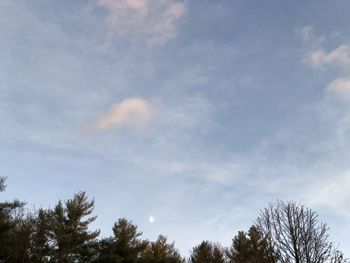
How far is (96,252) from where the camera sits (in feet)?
109

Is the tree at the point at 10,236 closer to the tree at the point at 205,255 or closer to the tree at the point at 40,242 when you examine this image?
the tree at the point at 40,242

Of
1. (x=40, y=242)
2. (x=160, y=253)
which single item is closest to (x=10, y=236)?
(x=40, y=242)

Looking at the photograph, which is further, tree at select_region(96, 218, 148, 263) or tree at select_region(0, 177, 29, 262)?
tree at select_region(96, 218, 148, 263)

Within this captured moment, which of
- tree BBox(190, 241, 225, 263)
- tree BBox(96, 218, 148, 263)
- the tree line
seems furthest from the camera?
tree BBox(190, 241, 225, 263)

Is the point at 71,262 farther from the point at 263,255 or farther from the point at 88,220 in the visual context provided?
the point at 263,255

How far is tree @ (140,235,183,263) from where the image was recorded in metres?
39.2

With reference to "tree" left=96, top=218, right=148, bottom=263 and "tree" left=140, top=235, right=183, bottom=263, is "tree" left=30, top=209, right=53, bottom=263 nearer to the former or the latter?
"tree" left=96, top=218, right=148, bottom=263

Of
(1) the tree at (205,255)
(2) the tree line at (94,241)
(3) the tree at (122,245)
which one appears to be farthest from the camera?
(1) the tree at (205,255)

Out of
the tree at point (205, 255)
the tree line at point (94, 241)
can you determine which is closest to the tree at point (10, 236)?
the tree line at point (94, 241)

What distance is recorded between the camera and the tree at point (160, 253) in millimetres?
39219

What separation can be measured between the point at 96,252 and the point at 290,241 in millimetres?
23274

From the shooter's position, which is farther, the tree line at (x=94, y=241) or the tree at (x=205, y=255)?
the tree at (x=205, y=255)

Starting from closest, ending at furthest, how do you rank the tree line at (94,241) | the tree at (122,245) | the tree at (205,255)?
the tree line at (94,241) < the tree at (122,245) < the tree at (205,255)

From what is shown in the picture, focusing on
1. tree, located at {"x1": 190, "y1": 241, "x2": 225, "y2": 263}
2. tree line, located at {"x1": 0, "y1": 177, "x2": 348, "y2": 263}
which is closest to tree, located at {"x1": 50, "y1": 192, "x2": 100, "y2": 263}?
tree line, located at {"x1": 0, "y1": 177, "x2": 348, "y2": 263}
